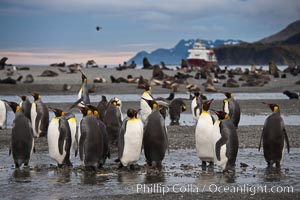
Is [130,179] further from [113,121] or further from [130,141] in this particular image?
[113,121]

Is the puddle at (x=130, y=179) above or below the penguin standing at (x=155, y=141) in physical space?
below

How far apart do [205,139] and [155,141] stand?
3.02 feet

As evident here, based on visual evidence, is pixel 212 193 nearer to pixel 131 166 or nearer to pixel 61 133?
pixel 131 166

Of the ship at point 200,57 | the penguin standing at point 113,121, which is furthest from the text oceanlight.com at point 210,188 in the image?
the ship at point 200,57

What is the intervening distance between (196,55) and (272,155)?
71586 millimetres

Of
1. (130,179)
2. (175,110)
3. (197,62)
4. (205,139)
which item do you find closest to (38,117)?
(175,110)

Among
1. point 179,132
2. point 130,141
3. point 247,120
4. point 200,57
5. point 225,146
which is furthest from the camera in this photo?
point 200,57

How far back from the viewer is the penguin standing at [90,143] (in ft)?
33.6

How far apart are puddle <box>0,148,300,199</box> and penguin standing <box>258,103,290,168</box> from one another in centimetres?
20

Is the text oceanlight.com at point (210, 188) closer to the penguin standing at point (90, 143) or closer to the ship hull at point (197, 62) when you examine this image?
the penguin standing at point (90, 143)

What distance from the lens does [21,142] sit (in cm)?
1069

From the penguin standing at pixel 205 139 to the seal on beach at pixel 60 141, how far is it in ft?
7.83

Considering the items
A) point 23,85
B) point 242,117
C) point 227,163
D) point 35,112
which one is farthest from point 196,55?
point 227,163

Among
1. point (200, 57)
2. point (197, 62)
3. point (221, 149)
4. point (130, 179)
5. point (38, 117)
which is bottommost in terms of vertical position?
point (130, 179)
